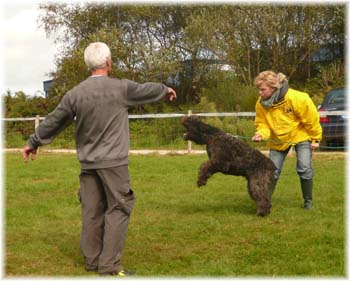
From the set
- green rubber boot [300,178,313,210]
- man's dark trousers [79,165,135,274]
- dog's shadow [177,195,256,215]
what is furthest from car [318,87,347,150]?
man's dark trousers [79,165,135,274]

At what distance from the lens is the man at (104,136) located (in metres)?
4.74

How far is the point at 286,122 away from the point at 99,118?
11.0 ft

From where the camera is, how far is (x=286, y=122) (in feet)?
23.9

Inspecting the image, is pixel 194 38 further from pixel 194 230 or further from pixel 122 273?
pixel 122 273

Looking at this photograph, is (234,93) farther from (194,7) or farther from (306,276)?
(306,276)

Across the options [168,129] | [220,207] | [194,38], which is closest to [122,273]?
[220,207]

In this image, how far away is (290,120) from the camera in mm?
7293

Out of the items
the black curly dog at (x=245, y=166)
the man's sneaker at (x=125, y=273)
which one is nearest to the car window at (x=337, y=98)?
the black curly dog at (x=245, y=166)

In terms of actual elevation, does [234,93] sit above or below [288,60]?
below

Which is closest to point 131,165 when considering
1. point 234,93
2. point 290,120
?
point 290,120

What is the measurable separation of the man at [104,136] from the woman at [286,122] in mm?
2630

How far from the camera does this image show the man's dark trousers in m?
4.77

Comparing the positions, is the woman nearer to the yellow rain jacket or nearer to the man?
the yellow rain jacket

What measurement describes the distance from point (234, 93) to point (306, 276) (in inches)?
598
